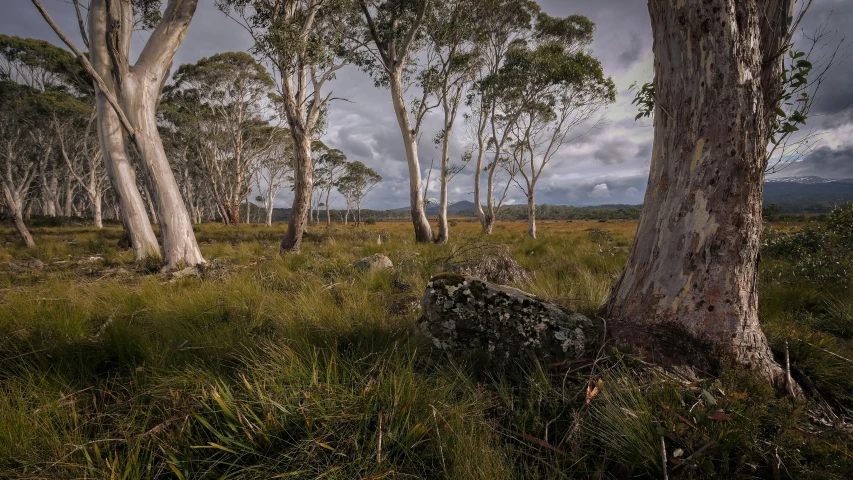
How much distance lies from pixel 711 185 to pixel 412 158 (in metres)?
8.45

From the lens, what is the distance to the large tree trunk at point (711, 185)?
5.85 feet

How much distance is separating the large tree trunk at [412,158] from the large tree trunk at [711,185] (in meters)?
7.80

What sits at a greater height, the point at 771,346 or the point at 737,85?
the point at 737,85

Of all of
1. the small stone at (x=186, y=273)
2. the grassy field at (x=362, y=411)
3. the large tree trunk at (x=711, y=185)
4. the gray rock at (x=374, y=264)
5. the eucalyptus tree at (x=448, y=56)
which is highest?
the eucalyptus tree at (x=448, y=56)

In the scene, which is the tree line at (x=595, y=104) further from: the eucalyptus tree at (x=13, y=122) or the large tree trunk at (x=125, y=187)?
the eucalyptus tree at (x=13, y=122)

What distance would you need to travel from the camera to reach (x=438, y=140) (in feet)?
49.3

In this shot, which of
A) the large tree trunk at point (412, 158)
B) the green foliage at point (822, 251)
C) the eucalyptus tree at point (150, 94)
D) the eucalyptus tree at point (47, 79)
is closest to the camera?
the green foliage at point (822, 251)

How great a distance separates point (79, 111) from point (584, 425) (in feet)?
91.7

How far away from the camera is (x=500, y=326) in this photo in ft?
6.90

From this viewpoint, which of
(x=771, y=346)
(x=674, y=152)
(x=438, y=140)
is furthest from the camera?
(x=438, y=140)

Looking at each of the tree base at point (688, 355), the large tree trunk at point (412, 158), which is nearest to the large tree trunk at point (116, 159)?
the large tree trunk at point (412, 158)

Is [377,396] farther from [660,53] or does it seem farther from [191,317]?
[660,53]

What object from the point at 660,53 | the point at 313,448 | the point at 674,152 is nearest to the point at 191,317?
the point at 313,448

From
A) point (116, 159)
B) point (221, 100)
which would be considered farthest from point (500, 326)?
point (221, 100)
